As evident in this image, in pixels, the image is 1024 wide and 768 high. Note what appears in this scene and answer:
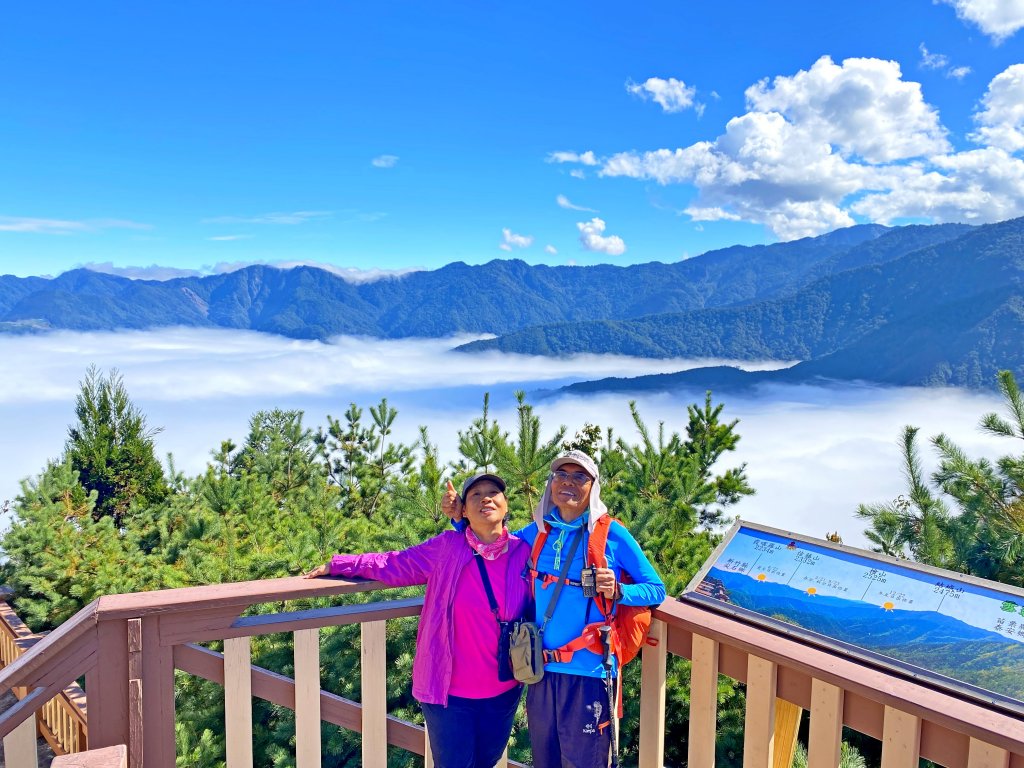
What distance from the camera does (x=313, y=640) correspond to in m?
1.97

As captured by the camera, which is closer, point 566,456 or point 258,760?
point 566,456

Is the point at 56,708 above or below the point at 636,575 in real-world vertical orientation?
below


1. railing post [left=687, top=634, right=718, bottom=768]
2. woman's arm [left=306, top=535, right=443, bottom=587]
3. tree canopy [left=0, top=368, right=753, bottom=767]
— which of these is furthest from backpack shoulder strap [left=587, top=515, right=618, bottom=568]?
tree canopy [left=0, top=368, right=753, bottom=767]

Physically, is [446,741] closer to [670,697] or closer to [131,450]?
[670,697]

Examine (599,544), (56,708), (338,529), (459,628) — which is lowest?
(56,708)

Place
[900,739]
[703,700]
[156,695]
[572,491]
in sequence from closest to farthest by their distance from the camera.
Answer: [900,739] → [156,695] → [703,700] → [572,491]

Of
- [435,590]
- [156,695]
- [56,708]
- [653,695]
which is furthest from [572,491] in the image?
[56,708]

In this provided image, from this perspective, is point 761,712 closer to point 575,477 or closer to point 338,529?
point 575,477

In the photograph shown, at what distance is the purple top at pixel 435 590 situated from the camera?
205 centimetres

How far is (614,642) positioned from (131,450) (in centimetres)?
2511

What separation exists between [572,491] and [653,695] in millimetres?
665

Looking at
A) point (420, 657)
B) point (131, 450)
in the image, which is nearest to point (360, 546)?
point (420, 657)

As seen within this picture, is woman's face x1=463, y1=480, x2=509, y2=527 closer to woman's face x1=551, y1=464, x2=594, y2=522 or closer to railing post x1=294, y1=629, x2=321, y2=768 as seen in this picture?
woman's face x1=551, y1=464, x2=594, y2=522

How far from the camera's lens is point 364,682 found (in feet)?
6.73
